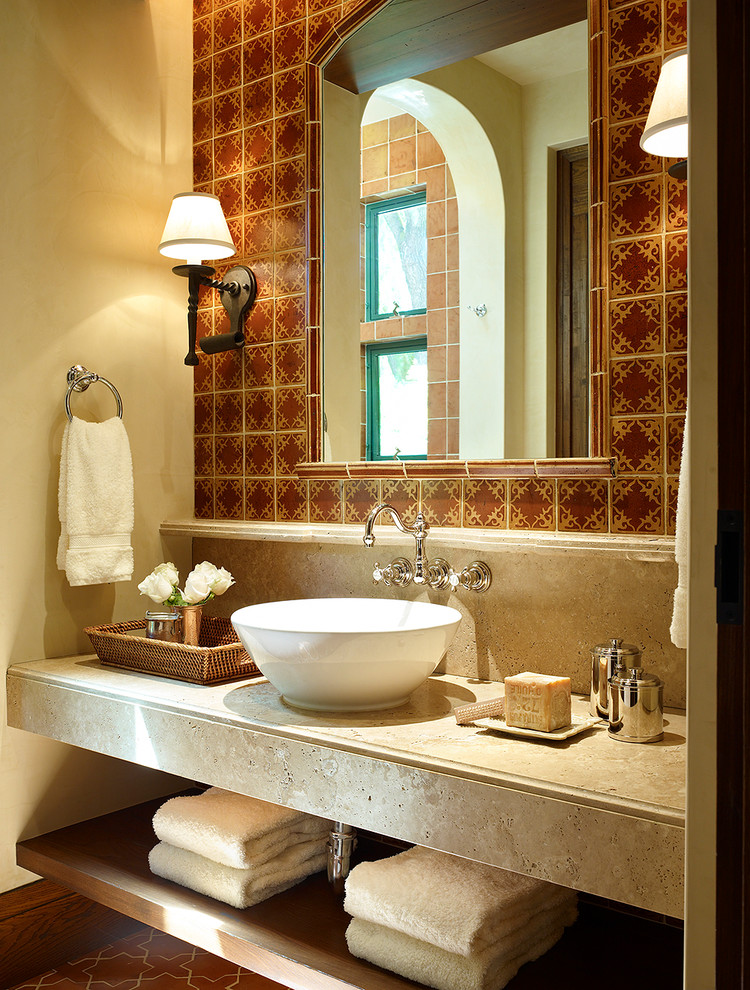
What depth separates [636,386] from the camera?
5.23ft

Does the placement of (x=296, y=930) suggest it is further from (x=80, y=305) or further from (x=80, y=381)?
(x=80, y=305)

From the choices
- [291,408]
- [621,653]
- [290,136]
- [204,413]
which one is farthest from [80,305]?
[621,653]

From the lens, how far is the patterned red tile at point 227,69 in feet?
7.52

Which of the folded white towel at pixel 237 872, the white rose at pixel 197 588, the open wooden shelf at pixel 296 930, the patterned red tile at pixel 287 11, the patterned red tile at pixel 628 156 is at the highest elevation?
the patterned red tile at pixel 287 11

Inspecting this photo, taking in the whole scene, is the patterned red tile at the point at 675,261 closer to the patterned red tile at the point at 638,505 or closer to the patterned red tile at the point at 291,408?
the patterned red tile at the point at 638,505

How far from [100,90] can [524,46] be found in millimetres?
1101

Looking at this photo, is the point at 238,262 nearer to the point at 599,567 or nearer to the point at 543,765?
the point at 599,567

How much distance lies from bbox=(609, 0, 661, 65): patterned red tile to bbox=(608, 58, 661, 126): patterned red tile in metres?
0.02

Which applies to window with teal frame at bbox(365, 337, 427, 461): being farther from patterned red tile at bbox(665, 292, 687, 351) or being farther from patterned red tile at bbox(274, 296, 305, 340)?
patterned red tile at bbox(665, 292, 687, 351)

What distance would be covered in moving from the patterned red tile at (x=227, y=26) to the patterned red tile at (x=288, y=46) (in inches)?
6.2

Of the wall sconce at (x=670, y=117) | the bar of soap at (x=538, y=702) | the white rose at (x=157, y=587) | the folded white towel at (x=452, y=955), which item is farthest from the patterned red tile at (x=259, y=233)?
the folded white towel at (x=452, y=955)

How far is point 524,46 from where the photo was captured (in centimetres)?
173

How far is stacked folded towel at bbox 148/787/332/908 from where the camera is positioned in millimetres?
1636

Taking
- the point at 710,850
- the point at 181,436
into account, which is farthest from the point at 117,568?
the point at 710,850
